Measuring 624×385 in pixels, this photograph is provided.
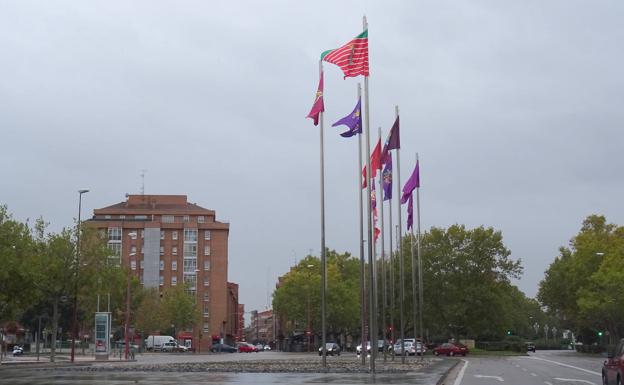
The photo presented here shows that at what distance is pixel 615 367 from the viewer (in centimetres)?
1991

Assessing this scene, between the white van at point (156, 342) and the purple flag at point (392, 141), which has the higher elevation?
the purple flag at point (392, 141)

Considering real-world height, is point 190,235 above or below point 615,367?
above

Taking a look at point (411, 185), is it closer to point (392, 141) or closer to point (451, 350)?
point (392, 141)

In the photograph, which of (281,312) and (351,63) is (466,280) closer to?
(281,312)

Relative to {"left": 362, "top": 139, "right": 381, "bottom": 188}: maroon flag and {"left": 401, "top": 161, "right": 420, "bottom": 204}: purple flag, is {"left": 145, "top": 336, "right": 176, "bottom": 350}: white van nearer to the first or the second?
{"left": 401, "top": 161, "right": 420, "bottom": 204}: purple flag

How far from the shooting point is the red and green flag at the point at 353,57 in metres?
31.0

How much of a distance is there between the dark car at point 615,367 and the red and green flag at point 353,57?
15163 millimetres

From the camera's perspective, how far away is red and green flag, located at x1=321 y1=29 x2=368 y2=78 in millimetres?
30953

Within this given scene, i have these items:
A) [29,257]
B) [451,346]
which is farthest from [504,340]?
[29,257]

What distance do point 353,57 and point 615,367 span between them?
1629 cm

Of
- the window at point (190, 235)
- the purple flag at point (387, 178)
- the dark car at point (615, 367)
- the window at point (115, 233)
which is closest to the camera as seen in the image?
the dark car at point (615, 367)

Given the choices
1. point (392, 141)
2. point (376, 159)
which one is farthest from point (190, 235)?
point (392, 141)

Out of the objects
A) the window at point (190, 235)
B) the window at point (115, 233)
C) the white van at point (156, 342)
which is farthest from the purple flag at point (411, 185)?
the window at point (115, 233)

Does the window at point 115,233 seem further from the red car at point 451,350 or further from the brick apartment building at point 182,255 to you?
the red car at point 451,350
